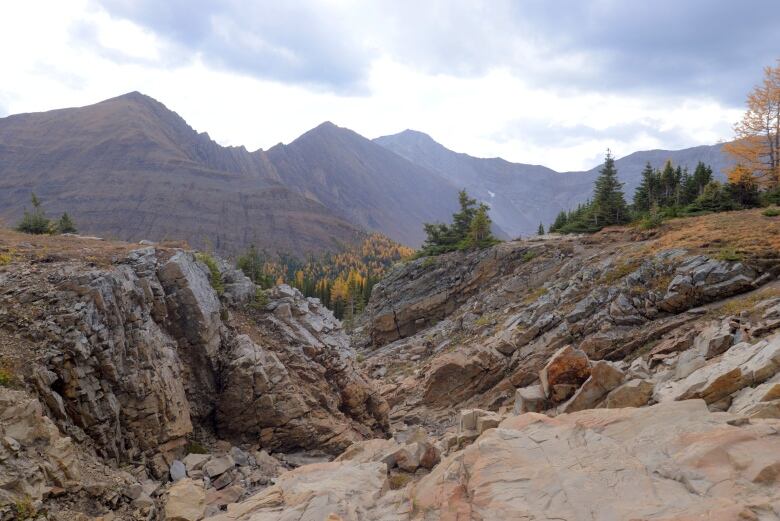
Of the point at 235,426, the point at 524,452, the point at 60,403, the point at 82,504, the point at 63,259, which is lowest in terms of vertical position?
the point at 235,426

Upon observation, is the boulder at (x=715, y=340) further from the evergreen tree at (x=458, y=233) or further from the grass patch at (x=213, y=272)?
the evergreen tree at (x=458, y=233)

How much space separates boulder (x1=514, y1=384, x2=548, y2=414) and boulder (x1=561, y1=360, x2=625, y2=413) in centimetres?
183

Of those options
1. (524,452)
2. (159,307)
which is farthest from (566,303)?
(159,307)

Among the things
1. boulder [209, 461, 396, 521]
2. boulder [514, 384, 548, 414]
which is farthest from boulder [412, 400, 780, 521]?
boulder [514, 384, 548, 414]

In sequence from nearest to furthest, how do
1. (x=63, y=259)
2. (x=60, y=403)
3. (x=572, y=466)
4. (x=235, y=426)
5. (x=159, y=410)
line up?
1. (x=572, y=466)
2. (x=60, y=403)
3. (x=159, y=410)
4. (x=63, y=259)
5. (x=235, y=426)

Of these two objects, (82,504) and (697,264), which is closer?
(82,504)

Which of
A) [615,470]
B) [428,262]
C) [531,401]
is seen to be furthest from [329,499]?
[428,262]

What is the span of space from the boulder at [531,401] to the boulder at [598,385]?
1.83 metres

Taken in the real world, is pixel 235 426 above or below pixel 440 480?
below

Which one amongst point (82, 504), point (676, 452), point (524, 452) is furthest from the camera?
point (82, 504)

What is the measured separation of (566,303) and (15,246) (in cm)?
3136

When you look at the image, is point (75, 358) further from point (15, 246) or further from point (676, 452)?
point (676, 452)

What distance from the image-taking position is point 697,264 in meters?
24.0

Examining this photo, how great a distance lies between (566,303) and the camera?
30.2 meters
